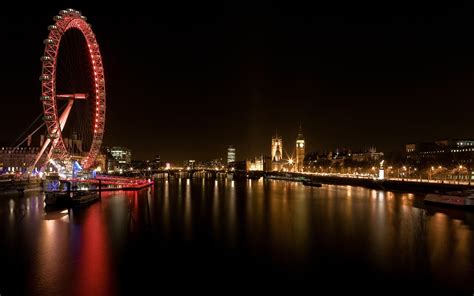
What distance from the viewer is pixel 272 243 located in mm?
16266

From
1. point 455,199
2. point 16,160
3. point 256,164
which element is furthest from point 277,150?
point 455,199

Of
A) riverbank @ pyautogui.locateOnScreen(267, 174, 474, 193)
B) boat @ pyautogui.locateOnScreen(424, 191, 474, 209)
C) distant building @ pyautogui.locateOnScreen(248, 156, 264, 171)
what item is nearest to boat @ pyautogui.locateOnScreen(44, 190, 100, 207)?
boat @ pyautogui.locateOnScreen(424, 191, 474, 209)

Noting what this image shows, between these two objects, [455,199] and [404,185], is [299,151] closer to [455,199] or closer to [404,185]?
[404,185]

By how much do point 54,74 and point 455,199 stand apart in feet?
98.7

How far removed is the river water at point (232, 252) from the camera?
444 inches

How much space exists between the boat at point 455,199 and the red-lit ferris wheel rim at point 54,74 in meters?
28.7

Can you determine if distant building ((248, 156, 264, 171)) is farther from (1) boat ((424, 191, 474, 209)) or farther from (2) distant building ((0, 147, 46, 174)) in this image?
(1) boat ((424, 191, 474, 209))

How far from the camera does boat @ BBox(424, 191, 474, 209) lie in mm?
26250

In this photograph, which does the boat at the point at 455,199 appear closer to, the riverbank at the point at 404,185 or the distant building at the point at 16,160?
the riverbank at the point at 404,185

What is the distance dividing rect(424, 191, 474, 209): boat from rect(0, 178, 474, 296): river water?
1.81 meters

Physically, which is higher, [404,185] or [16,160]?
[16,160]

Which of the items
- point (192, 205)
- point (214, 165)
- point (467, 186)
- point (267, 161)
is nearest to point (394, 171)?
point (467, 186)

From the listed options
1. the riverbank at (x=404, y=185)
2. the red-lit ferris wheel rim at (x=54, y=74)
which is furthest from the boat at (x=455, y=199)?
the red-lit ferris wheel rim at (x=54, y=74)

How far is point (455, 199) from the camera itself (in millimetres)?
27156
